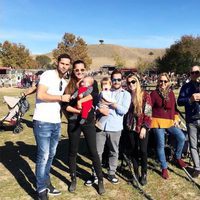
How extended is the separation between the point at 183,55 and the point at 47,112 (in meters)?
56.9

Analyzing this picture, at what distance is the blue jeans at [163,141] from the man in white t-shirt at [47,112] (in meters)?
1.89

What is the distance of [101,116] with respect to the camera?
17.7 ft

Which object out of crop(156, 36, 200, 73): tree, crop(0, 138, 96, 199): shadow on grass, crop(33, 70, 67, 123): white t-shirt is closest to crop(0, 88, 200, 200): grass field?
crop(0, 138, 96, 199): shadow on grass

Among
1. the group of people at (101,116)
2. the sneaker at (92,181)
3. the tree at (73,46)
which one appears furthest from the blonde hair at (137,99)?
the tree at (73,46)

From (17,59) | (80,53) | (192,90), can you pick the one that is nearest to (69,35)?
(80,53)

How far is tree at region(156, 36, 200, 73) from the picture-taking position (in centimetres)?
5731

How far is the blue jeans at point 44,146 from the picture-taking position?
4578 millimetres

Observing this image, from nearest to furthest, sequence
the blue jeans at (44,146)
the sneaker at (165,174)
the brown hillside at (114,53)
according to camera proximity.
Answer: the blue jeans at (44,146) < the sneaker at (165,174) < the brown hillside at (114,53)

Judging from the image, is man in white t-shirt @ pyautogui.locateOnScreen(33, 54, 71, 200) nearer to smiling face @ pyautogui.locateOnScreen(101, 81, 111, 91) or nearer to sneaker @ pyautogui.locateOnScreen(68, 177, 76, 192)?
sneaker @ pyautogui.locateOnScreen(68, 177, 76, 192)

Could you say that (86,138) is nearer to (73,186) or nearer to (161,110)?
(73,186)

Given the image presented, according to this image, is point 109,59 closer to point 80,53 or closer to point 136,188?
point 80,53

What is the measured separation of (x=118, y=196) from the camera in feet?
16.7

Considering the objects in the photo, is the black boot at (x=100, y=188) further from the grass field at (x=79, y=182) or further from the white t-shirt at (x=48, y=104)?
the white t-shirt at (x=48, y=104)

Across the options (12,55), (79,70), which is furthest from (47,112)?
(12,55)
